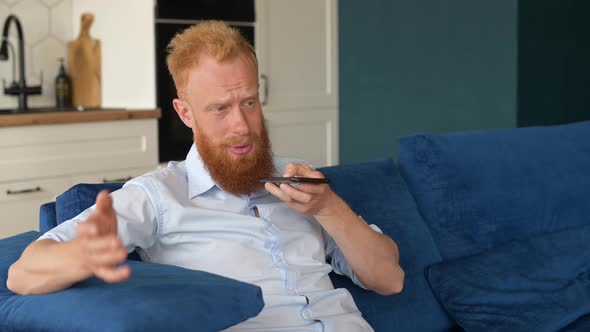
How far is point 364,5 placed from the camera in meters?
5.27

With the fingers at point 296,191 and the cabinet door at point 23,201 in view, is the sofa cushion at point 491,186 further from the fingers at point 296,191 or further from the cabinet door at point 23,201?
the cabinet door at point 23,201

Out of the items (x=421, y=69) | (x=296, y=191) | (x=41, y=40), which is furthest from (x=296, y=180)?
(x=421, y=69)

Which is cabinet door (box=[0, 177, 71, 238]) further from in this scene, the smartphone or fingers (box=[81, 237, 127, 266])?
fingers (box=[81, 237, 127, 266])

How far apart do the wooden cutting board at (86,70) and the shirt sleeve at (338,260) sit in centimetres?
286

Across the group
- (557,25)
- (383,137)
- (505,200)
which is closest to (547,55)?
(557,25)

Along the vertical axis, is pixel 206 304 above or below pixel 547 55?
below

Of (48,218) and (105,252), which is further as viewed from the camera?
(48,218)

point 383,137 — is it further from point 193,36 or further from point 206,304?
point 206,304

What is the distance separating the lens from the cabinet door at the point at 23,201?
12.5 feet

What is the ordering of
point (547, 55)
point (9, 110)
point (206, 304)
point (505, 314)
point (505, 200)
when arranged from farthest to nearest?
point (547, 55)
point (9, 110)
point (505, 200)
point (505, 314)
point (206, 304)

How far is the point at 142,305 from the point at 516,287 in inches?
49.6

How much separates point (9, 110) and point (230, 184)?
2848 millimetres

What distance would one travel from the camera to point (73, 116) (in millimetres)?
3947

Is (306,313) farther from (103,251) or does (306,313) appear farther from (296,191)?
(103,251)
